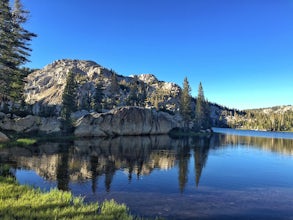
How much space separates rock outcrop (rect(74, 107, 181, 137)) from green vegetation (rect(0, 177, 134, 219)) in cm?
6379

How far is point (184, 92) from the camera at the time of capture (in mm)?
131250

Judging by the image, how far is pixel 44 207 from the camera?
46.5 ft

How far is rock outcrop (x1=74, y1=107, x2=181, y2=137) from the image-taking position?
3290 inches

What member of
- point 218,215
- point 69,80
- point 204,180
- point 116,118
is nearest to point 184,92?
point 116,118

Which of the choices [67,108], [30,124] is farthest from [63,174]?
[67,108]

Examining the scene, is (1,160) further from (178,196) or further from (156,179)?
(178,196)

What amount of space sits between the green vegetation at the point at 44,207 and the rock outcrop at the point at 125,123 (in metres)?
63.8

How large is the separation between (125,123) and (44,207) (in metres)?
84.4

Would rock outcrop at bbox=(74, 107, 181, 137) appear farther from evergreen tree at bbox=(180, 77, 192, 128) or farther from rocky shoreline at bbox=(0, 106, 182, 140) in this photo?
evergreen tree at bbox=(180, 77, 192, 128)

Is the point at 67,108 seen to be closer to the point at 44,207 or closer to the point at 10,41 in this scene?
the point at 10,41

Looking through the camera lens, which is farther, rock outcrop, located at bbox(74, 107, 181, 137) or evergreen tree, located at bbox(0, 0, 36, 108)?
rock outcrop, located at bbox(74, 107, 181, 137)

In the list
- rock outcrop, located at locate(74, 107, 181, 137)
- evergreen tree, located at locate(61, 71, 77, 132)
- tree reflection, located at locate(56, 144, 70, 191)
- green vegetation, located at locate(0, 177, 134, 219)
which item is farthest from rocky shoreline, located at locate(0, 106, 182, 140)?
green vegetation, located at locate(0, 177, 134, 219)

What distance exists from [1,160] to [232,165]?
106 ft

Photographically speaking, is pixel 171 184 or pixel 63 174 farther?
pixel 63 174
